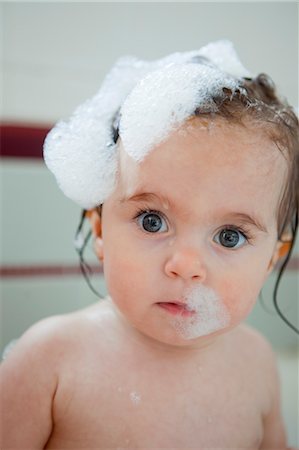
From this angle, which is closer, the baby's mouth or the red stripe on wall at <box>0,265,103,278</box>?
the baby's mouth

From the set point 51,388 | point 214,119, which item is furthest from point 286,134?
point 51,388

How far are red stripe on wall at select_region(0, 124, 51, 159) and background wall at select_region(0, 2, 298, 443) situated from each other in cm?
3

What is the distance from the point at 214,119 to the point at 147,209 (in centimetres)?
17

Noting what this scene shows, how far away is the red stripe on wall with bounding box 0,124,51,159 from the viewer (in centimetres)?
157

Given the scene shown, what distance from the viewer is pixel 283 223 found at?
1.00 metres

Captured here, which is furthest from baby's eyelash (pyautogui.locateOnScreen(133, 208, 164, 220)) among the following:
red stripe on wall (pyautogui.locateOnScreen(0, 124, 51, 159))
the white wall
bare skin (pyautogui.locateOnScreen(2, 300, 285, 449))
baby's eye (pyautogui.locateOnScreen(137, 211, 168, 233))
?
the white wall

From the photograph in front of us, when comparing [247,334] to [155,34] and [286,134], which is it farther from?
[155,34]

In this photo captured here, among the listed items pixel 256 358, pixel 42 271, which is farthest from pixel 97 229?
pixel 42 271

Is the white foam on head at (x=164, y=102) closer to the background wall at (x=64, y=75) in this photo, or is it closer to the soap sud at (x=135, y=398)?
the soap sud at (x=135, y=398)

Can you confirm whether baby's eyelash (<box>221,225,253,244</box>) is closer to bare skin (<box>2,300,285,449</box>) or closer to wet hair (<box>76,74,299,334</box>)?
wet hair (<box>76,74,299,334</box>)

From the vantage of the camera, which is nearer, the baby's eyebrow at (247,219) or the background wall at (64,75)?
the baby's eyebrow at (247,219)

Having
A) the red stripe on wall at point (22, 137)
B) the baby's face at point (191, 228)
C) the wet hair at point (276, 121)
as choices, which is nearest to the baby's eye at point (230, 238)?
the baby's face at point (191, 228)

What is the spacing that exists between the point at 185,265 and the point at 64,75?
3.79 ft

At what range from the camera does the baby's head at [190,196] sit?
830 millimetres
